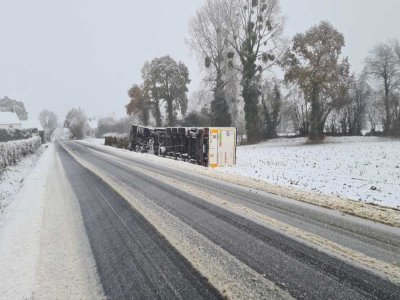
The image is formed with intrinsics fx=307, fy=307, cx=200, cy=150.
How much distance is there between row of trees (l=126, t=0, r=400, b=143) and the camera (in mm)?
27891

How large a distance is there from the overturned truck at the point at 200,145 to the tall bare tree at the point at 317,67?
13.7m

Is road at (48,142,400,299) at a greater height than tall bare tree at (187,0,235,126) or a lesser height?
lesser

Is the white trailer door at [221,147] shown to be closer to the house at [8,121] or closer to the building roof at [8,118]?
the house at [8,121]

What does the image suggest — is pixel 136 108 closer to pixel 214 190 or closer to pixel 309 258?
pixel 214 190

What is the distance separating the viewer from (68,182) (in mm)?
→ 11523

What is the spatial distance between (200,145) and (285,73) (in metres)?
16.5

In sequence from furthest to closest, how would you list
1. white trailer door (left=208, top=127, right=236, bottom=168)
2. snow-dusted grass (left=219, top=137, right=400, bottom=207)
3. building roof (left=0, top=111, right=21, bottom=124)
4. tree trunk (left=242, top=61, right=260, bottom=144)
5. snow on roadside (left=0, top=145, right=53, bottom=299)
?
1. building roof (left=0, top=111, right=21, bottom=124)
2. tree trunk (left=242, top=61, right=260, bottom=144)
3. white trailer door (left=208, top=127, right=236, bottom=168)
4. snow-dusted grass (left=219, top=137, right=400, bottom=207)
5. snow on roadside (left=0, top=145, right=53, bottom=299)

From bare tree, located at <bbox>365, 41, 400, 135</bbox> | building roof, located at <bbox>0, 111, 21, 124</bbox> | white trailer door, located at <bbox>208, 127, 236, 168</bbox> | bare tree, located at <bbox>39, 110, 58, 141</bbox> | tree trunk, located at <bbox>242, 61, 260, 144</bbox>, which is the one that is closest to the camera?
white trailer door, located at <bbox>208, 127, 236, 168</bbox>

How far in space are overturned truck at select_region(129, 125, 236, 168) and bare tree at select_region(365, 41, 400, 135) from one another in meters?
26.6

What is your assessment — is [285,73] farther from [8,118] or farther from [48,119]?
[48,119]

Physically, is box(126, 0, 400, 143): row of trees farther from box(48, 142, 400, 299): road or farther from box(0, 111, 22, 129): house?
box(0, 111, 22, 129): house

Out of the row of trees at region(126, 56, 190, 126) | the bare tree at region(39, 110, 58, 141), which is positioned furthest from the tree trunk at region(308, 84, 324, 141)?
the bare tree at region(39, 110, 58, 141)

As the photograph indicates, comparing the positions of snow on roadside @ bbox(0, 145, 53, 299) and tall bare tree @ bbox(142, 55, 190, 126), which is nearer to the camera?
snow on roadside @ bbox(0, 145, 53, 299)

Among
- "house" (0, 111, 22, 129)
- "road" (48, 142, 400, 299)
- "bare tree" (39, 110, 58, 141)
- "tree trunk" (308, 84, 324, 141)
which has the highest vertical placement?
"bare tree" (39, 110, 58, 141)
